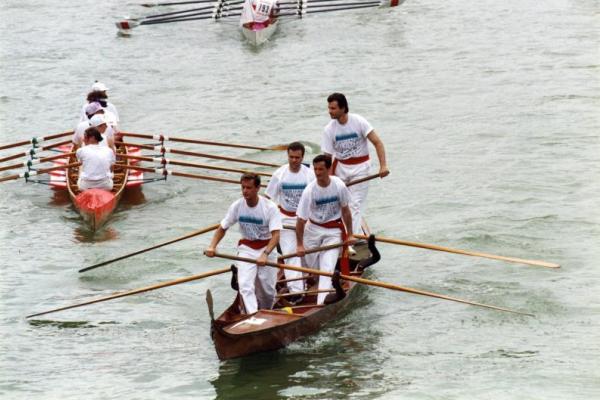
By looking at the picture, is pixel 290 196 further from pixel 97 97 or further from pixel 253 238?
pixel 97 97

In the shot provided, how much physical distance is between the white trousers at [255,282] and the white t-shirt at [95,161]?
559 centimetres

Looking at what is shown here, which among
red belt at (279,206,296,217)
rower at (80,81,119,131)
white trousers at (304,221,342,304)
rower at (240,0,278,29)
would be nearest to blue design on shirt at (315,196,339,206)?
white trousers at (304,221,342,304)

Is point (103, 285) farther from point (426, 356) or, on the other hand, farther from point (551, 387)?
point (551, 387)

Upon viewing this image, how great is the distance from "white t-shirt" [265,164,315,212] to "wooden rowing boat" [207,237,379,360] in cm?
111

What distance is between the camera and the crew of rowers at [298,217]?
1280cm

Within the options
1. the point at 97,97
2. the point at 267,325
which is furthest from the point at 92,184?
the point at 267,325

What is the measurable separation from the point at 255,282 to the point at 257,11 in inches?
713

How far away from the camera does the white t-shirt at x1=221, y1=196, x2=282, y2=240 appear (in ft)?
41.9

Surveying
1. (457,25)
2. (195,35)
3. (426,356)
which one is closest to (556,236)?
(426,356)

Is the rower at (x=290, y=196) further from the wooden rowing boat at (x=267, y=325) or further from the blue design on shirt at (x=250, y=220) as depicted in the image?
the blue design on shirt at (x=250, y=220)

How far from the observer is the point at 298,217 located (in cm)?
1330

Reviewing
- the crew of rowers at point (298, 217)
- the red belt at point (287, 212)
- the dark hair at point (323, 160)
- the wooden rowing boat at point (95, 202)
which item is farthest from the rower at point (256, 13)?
the dark hair at point (323, 160)

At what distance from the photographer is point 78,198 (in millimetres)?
18062

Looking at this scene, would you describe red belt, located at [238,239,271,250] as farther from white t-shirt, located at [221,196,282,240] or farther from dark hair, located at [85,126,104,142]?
dark hair, located at [85,126,104,142]
